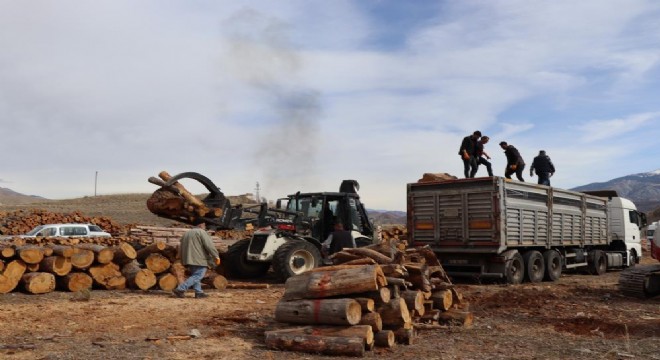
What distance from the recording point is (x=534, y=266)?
1537 cm

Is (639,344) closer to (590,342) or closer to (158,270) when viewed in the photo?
(590,342)

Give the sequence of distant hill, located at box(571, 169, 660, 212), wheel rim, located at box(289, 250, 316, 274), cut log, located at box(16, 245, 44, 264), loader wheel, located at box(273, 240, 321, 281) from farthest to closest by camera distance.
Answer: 1. distant hill, located at box(571, 169, 660, 212)
2. wheel rim, located at box(289, 250, 316, 274)
3. loader wheel, located at box(273, 240, 321, 281)
4. cut log, located at box(16, 245, 44, 264)

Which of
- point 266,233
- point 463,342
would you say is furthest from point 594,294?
point 266,233

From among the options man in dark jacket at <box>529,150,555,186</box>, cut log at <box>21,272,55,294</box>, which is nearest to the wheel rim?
cut log at <box>21,272,55,294</box>

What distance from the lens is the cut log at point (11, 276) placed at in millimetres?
11570

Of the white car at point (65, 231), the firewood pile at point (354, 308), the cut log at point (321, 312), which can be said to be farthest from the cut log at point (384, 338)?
the white car at point (65, 231)

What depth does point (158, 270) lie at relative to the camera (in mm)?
13086

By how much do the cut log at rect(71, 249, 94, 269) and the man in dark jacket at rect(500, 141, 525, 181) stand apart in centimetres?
1159

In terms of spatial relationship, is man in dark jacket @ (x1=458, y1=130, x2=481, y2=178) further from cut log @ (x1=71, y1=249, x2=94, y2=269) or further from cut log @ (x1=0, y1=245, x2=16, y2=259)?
cut log @ (x1=0, y1=245, x2=16, y2=259)

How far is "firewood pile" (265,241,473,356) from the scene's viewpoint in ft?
23.8

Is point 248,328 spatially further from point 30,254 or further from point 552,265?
point 552,265

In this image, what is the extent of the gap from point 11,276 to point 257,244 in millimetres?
5443

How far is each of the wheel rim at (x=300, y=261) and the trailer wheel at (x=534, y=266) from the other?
18.1ft

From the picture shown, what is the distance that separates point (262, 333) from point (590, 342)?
180 inches
